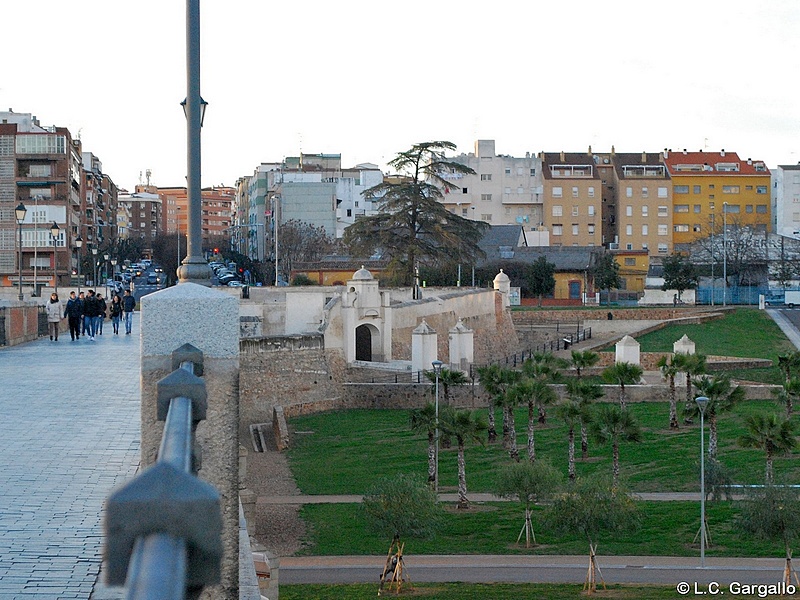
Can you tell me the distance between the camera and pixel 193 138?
1148 centimetres

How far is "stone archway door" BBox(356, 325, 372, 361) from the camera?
4109cm

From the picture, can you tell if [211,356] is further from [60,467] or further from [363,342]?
[363,342]

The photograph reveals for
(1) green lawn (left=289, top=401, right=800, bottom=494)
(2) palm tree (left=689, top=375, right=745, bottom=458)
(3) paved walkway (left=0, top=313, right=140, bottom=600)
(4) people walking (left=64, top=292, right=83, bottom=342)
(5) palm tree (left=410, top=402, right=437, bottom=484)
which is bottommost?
(1) green lawn (left=289, top=401, right=800, bottom=494)

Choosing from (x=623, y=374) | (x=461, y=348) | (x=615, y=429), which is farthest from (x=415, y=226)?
(x=615, y=429)

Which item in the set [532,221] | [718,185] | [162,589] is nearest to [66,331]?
[162,589]

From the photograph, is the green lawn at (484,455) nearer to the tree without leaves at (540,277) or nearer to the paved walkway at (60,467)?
the paved walkway at (60,467)

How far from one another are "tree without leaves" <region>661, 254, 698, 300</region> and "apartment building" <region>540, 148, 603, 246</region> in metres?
15.9

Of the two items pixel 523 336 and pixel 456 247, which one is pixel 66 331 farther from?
pixel 523 336

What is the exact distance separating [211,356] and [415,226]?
45447 millimetres

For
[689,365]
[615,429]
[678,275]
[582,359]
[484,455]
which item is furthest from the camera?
[678,275]

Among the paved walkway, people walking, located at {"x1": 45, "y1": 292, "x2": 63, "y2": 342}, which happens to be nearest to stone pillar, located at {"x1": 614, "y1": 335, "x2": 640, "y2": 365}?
people walking, located at {"x1": 45, "y1": 292, "x2": 63, "y2": 342}

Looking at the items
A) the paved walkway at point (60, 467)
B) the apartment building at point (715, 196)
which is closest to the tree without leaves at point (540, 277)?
the apartment building at point (715, 196)

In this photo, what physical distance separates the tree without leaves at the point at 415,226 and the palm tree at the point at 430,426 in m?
21.8

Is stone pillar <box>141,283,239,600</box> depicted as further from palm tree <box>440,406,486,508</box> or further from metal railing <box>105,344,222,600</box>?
palm tree <box>440,406,486,508</box>
